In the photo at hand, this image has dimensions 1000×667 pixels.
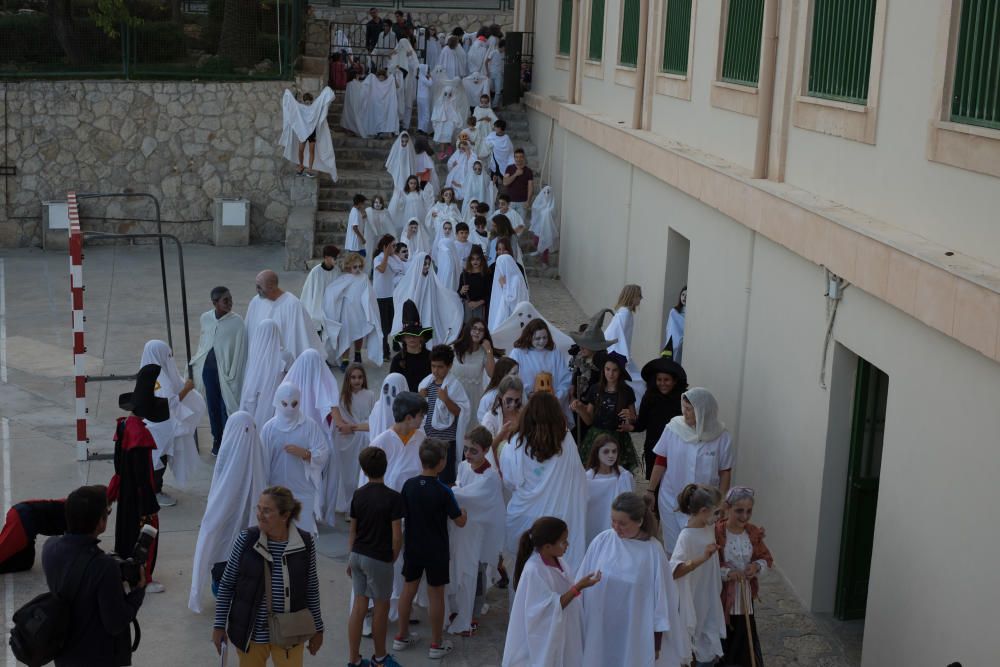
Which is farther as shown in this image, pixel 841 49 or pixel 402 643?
pixel 841 49

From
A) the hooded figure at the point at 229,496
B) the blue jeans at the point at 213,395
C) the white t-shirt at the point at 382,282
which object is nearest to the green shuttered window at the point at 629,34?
the white t-shirt at the point at 382,282

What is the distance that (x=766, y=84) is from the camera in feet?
34.7

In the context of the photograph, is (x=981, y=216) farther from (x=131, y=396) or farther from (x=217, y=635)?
(x=131, y=396)

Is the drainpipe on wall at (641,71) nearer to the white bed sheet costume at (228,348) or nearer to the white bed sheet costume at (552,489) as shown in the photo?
the white bed sheet costume at (228,348)

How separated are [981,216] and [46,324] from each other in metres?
13.7

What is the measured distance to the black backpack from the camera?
582cm

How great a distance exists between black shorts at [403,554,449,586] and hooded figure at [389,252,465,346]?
6721 mm

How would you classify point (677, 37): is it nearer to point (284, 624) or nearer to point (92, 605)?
point (284, 624)

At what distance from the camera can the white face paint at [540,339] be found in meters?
10.7

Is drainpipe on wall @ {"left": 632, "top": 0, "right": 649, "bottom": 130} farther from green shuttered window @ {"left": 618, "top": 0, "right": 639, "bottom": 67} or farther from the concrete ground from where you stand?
the concrete ground

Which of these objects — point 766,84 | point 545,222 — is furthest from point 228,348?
point 545,222

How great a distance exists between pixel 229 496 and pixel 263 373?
2.60m

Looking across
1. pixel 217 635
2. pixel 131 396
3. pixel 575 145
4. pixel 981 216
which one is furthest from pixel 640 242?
pixel 217 635

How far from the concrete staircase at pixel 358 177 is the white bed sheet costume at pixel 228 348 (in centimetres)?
996
